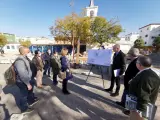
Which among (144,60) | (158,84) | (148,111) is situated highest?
(144,60)

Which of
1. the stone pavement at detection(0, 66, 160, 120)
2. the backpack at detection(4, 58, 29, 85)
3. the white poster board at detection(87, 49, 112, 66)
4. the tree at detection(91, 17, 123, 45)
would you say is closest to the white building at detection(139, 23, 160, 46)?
the tree at detection(91, 17, 123, 45)

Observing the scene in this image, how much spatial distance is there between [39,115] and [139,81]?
2.60 meters

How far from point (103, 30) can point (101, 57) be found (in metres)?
20.7

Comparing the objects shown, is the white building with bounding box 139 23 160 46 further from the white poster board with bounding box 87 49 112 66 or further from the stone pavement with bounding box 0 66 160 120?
the stone pavement with bounding box 0 66 160 120

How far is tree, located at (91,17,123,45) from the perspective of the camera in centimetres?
2333

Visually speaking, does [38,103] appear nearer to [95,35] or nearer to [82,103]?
[82,103]

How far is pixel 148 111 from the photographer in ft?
4.88

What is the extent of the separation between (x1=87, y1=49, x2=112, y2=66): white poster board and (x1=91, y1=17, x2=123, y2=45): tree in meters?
19.3

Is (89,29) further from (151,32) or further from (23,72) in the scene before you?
(151,32)

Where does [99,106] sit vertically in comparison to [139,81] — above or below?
below

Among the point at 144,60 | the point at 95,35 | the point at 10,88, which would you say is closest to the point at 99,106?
the point at 144,60

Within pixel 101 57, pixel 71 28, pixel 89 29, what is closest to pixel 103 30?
pixel 89 29

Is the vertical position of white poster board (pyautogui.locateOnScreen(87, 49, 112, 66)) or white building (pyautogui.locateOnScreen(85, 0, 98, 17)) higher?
white building (pyautogui.locateOnScreen(85, 0, 98, 17))

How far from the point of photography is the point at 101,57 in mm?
4883
